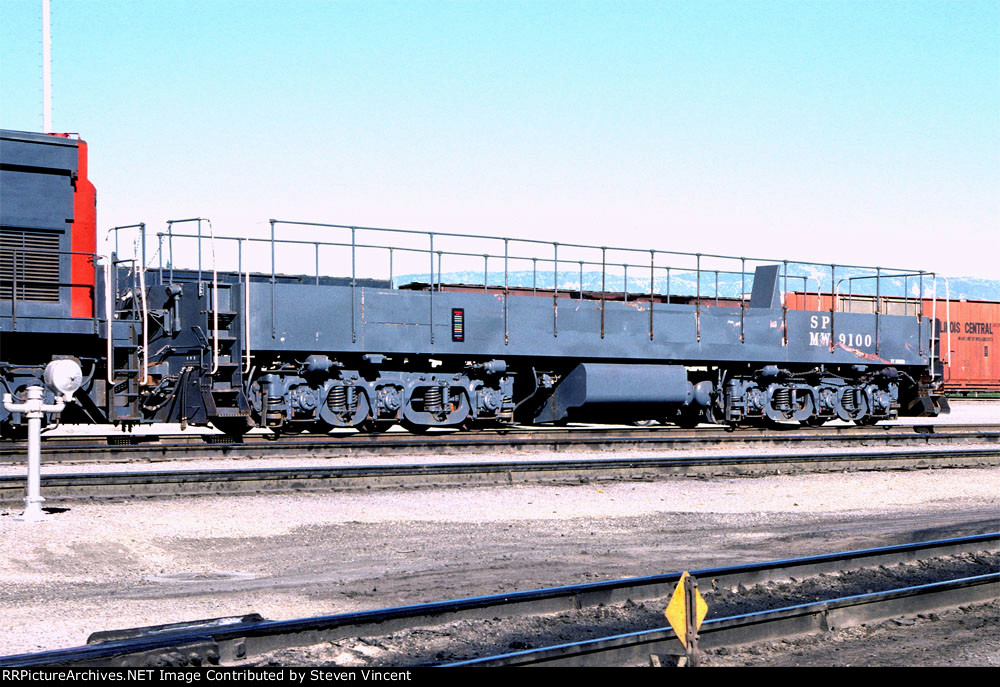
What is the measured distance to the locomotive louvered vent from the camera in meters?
14.4

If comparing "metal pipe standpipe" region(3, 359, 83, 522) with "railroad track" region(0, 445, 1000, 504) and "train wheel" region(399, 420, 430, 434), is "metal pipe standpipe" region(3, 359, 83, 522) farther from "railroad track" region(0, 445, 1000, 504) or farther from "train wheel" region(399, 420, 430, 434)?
"train wheel" region(399, 420, 430, 434)

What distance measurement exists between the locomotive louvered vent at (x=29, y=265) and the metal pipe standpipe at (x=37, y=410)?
4349mm

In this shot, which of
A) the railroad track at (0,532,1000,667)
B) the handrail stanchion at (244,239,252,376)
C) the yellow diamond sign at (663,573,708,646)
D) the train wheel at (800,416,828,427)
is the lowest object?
the train wheel at (800,416,828,427)

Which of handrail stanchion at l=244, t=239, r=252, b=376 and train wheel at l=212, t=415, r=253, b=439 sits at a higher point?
handrail stanchion at l=244, t=239, r=252, b=376

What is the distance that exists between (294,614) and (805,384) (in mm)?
17775

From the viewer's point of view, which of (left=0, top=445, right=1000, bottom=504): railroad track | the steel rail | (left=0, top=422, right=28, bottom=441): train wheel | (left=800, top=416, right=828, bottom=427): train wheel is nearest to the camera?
the steel rail

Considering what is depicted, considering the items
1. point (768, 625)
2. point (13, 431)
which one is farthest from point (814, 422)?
point (768, 625)

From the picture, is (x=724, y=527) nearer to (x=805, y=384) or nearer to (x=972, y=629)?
(x=972, y=629)

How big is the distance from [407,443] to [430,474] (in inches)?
105

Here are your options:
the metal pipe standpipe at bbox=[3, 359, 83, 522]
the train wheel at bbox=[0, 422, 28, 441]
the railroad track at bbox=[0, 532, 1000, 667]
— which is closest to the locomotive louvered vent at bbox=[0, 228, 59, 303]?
the train wheel at bbox=[0, 422, 28, 441]

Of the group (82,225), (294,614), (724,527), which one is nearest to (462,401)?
(82,225)

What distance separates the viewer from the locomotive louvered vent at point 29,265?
14430mm

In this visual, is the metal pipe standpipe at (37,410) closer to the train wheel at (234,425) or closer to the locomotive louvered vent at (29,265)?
the locomotive louvered vent at (29,265)

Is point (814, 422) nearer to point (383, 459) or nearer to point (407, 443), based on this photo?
point (407, 443)
